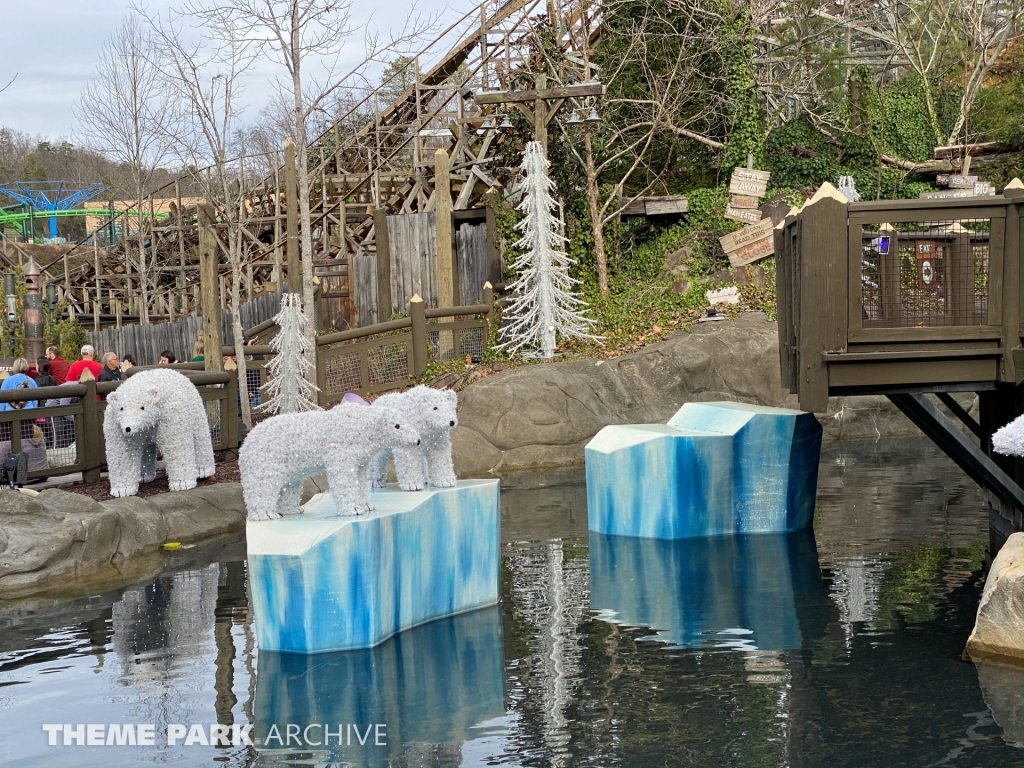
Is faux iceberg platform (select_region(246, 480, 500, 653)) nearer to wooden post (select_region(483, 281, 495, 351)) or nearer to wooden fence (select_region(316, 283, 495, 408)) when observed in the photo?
wooden fence (select_region(316, 283, 495, 408))

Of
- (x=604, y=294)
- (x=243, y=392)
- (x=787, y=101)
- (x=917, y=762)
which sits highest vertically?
(x=787, y=101)

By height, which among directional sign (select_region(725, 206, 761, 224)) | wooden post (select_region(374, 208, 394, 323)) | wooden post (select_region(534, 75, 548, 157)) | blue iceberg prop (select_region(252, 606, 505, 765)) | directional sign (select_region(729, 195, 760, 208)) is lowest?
blue iceberg prop (select_region(252, 606, 505, 765))

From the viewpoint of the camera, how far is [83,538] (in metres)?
9.38

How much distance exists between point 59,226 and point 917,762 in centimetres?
6259

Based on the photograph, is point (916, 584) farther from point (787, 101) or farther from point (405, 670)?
point (787, 101)

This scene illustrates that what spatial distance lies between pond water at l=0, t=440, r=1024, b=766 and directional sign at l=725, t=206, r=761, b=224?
10373 millimetres

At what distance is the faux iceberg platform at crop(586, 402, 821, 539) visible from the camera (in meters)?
10.4

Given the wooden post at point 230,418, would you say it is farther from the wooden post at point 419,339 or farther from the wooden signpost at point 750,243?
the wooden signpost at point 750,243


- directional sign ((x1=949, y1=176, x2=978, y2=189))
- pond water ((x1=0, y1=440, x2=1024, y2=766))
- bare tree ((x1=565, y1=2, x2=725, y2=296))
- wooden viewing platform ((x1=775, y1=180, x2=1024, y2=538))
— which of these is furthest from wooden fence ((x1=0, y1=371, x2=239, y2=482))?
directional sign ((x1=949, y1=176, x2=978, y2=189))

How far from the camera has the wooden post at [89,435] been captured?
1158 centimetres

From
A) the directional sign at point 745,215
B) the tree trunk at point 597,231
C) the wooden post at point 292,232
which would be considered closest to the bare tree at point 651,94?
the tree trunk at point 597,231

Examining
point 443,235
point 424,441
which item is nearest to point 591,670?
point 424,441

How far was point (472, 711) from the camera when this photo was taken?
6.14 metres

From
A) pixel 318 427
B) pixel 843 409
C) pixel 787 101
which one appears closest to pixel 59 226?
pixel 787 101
